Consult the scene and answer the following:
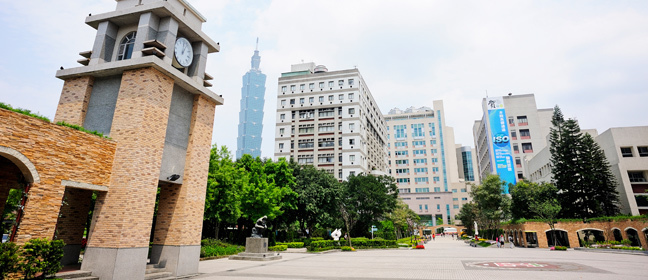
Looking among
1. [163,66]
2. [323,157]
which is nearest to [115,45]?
[163,66]

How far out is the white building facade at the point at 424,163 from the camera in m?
98.5

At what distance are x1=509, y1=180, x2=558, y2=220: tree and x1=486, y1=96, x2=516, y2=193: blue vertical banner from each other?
82.7 ft

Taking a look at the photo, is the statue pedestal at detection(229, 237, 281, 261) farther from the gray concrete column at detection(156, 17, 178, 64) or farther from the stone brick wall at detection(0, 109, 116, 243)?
the gray concrete column at detection(156, 17, 178, 64)

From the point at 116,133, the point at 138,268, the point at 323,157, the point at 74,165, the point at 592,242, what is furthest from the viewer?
the point at 323,157

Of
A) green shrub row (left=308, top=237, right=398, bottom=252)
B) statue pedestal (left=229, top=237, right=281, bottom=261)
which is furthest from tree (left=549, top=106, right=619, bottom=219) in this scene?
statue pedestal (left=229, top=237, right=281, bottom=261)

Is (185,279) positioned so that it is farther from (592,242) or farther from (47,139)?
(592,242)

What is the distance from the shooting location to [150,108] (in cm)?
1273

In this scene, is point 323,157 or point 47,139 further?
point 323,157

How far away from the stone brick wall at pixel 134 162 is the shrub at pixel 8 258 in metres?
2.54

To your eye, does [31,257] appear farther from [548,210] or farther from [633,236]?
[633,236]

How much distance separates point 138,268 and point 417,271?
1242 cm

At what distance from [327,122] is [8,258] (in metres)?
53.6

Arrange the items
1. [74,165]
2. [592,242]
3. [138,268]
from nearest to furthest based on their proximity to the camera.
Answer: [74,165], [138,268], [592,242]

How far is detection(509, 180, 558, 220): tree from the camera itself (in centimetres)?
4244
